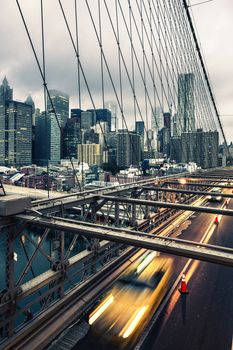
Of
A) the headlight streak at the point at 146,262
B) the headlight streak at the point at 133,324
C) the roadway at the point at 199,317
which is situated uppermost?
the headlight streak at the point at 146,262

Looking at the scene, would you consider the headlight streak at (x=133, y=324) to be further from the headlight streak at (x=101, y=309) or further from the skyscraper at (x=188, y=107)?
the skyscraper at (x=188, y=107)

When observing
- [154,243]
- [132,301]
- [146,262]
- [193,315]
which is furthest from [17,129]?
[154,243]

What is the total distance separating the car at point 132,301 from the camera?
6.70 m

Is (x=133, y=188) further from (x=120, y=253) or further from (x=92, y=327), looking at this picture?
(x=92, y=327)

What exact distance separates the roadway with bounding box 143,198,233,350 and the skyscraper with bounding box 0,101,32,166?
41.4m

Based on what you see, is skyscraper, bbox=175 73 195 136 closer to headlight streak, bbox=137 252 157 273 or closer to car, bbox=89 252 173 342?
headlight streak, bbox=137 252 157 273

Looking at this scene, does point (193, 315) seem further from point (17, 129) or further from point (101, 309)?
point (17, 129)

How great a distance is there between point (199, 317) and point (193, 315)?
181 mm

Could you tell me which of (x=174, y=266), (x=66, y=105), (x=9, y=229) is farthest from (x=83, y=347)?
(x=66, y=105)

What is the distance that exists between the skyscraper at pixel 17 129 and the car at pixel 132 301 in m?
39.9

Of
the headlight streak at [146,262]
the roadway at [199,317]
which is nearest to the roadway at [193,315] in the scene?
the roadway at [199,317]

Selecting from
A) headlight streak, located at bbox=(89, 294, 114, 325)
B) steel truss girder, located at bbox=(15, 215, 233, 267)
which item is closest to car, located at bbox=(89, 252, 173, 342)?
headlight streak, located at bbox=(89, 294, 114, 325)

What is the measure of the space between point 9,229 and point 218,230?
15.6 metres

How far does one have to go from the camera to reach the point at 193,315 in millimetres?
7543
